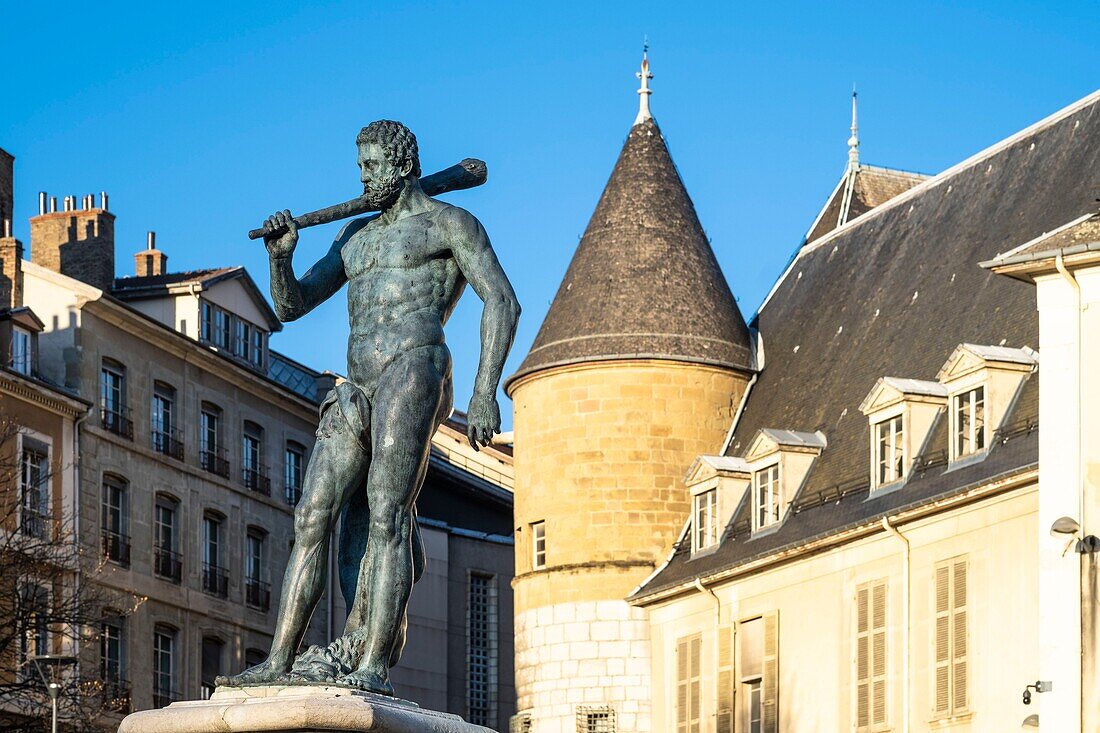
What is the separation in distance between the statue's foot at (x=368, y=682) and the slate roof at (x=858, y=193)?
42753 millimetres

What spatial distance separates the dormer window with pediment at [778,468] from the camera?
151 feet

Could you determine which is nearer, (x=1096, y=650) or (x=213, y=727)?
(x=213, y=727)

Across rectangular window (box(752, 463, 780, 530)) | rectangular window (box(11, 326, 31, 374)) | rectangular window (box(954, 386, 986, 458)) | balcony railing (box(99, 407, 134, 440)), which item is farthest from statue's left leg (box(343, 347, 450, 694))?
balcony railing (box(99, 407, 134, 440))

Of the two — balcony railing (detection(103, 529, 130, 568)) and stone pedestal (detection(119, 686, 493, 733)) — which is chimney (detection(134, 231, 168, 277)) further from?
stone pedestal (detection(119, 686, 493, 733))

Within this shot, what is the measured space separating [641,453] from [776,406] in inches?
107

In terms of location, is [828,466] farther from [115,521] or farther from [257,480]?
[257,480]

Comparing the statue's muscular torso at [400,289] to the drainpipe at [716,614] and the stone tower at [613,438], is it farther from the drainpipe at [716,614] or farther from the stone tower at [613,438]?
the stone tower at [613,438]

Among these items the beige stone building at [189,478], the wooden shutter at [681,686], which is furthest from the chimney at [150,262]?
the wooden shutter at [681,686]

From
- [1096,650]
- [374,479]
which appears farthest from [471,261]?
[1096,650]

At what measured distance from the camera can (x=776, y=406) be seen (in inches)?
1940

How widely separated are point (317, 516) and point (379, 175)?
182cm

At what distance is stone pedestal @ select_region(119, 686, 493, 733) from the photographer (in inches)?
492

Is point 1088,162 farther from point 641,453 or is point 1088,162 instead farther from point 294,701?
point 294,701

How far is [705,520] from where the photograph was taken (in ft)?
161
